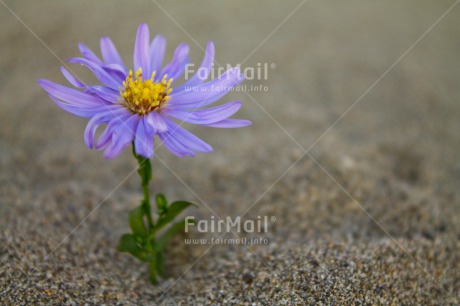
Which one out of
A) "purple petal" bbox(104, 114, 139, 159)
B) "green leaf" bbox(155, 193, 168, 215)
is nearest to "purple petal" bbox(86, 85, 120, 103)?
"purple petal" bbox(104, 114, 139, 159)

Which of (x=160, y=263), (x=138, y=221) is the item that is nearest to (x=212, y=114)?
(x=138, y=221)

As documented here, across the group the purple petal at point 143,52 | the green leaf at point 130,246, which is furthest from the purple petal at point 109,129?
the green leaf at point 130,246

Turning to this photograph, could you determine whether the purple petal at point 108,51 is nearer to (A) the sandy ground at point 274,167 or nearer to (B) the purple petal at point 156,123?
(B) the purple petal at point 156,123

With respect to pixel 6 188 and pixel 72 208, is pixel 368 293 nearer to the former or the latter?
pixel 72 208

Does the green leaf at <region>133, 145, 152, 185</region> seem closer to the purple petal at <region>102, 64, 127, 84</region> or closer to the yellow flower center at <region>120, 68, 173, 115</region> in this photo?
the yellow flower center at <region>120, 68, 173, 115</region>

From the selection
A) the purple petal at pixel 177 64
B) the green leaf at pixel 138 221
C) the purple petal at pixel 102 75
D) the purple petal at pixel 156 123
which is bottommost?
the green leaf at pixel 138 221

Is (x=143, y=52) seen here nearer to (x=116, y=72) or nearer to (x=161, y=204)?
(x=116, y=72)
